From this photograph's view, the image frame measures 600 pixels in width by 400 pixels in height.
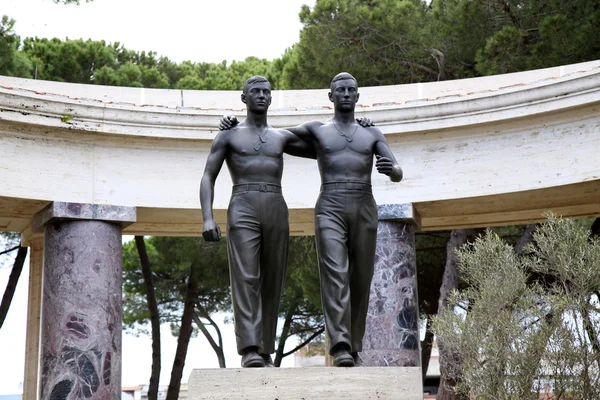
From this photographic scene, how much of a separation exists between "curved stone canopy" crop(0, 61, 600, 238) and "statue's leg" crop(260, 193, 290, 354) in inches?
257

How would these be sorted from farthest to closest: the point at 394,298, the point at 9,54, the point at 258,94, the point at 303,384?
the point at 9,54 < the point at 394,298 < the point at 258,94 < the point at 303,384

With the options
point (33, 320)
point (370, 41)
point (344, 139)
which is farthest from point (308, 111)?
point (344, 139)

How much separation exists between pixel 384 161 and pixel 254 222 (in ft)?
Result: 4.40

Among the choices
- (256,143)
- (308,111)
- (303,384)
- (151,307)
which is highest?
(308,111)

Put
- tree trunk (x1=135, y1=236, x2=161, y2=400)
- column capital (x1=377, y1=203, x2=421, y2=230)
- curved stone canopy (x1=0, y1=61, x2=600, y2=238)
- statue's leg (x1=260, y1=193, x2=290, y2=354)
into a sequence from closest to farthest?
statue's leg (x1=260, y1=193, x2=290, y2=354) → curved stone canopy (x1=0, y1=61, x2=600, y2=238) → column capital (x1=377, y1=203, x2=421, y2=230) → tree trunk (x1=135, y1=236, x2=161, y2=400)

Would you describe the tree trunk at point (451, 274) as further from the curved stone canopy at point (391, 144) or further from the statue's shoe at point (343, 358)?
the statue's shoe at point (343, 358)

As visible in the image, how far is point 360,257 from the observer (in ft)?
28.7

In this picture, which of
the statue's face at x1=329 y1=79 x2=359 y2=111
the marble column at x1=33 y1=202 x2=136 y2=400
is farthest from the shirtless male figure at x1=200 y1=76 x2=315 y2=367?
the marble column at x1=33 y1=202 x2=136 y2=400

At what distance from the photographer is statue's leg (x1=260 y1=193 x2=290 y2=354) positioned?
8648mm

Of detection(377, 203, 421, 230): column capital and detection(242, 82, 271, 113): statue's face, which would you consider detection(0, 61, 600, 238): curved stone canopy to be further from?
detection(242, 82, 271, 113): statue's face

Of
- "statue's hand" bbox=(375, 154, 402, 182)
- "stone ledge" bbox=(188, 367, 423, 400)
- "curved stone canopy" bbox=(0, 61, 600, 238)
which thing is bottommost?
"stone ledge" bbox=(188, 367, 423, 400)

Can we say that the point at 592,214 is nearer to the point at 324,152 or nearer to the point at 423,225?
the point at 423,225

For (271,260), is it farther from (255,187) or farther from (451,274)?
(451,274)

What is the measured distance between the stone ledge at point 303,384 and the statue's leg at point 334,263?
474 millimetres
